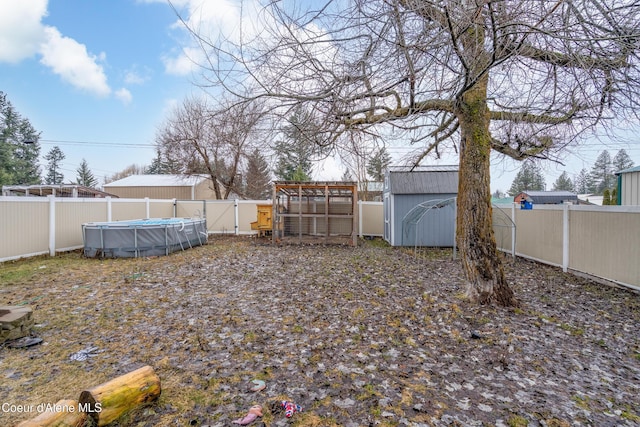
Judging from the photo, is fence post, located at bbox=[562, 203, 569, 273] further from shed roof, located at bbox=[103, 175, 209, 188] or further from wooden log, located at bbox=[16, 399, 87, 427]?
shed roof, located at bbox=[103, 175, 209, 188]

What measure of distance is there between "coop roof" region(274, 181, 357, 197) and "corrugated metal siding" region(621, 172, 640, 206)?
9.32 m

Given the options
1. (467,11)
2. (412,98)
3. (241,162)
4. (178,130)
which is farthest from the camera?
(241,162)

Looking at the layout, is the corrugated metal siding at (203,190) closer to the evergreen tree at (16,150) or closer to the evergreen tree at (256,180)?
the evergreen tree at (256,180)

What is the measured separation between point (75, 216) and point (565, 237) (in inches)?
508

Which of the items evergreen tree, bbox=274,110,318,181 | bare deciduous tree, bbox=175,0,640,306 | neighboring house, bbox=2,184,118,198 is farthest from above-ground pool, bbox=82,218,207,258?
neighboring house, bbox=2,184,118,198

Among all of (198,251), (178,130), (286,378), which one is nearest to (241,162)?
(178,130)

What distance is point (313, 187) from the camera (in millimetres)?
10789

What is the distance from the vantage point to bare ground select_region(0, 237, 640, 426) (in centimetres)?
202

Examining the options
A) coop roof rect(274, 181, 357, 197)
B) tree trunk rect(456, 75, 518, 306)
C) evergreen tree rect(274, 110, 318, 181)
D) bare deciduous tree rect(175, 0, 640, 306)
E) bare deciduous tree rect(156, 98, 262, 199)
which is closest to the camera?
bare deciduous tree rect(175, 0, 640, 306)

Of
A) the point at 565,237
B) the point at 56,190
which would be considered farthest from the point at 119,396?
the point at 56,190

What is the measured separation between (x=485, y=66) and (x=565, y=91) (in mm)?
1903

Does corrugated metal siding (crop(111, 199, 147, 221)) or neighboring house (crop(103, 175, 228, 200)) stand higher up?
neighboring house (crop(103, 175, 228, 200))

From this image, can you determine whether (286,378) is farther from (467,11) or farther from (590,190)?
(590,190)

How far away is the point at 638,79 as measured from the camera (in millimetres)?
3012
